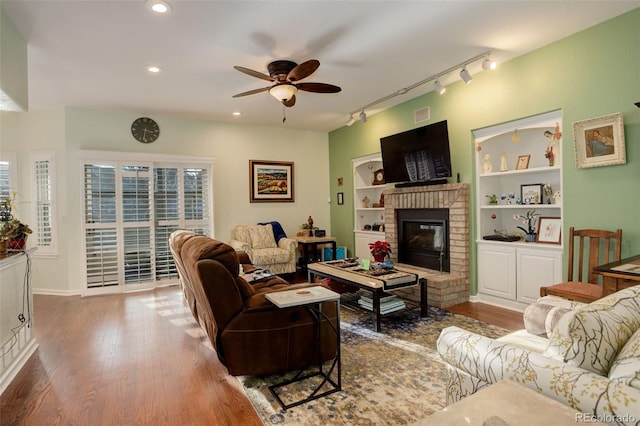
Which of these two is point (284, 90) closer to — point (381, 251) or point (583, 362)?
point (381, 251)

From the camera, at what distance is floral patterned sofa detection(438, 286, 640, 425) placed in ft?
3.39

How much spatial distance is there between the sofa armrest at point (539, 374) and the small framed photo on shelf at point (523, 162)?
3.13 m

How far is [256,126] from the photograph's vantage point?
6336mm

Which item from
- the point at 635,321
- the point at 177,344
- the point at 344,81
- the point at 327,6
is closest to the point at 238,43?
the point at 327,6

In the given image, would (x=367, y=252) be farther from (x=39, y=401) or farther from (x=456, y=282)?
(x=39, y=401)

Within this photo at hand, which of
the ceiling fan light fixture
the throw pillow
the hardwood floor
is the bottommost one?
the hardwood floor

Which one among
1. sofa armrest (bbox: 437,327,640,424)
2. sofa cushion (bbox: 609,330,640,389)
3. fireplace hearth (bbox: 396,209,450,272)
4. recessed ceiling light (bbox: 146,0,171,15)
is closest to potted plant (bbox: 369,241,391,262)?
fireplace hearth (bbox: 396,209,450,272)

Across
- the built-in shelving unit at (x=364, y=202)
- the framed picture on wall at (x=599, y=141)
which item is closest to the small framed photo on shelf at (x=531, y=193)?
the framed picture on wall at (x=599, y=141)

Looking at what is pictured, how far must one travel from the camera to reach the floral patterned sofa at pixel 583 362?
103 centimetres

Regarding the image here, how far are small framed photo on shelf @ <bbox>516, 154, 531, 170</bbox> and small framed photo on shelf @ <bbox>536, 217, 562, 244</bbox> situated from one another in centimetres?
63

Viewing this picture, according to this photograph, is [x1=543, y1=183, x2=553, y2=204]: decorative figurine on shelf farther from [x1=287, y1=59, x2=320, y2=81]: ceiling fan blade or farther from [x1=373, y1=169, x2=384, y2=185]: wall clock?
[x1=287, y1=59, x2=320, y2=81]: ceiling fan blade

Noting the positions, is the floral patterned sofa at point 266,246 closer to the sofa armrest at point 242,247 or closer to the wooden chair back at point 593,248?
the sofa armrest at point 242,247

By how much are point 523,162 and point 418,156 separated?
125 centimetres

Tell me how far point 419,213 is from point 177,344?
11.6 ft
